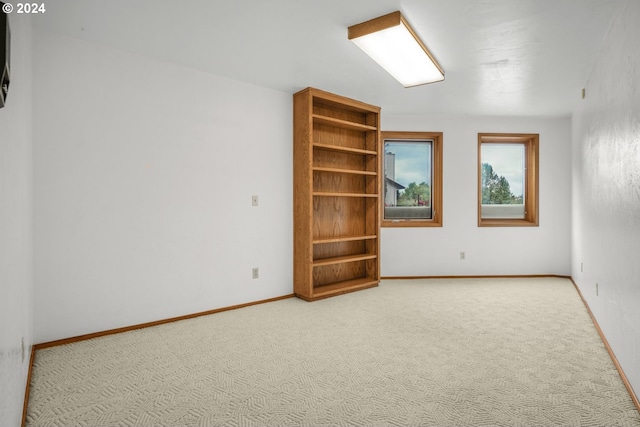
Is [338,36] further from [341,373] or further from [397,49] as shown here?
[341,373]

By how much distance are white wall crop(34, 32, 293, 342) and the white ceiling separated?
29 cm

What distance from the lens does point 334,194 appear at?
4.20 meters

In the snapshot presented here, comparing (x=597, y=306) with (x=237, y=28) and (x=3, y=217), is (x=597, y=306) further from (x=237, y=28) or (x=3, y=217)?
(x=3, y=217)

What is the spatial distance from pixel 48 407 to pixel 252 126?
114 inches

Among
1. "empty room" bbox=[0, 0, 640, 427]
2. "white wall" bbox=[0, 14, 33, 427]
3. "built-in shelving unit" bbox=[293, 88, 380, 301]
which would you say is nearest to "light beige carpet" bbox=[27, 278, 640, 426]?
"empty room" bbox=[0, 0, 640, 427]

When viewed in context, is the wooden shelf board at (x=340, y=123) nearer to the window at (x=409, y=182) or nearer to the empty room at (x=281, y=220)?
the empty room at (x=281, y=220)

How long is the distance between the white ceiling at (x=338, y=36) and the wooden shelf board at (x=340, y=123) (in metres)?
0.36

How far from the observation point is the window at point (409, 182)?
17.9ft

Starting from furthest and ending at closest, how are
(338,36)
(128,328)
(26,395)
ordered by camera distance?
(128,328) → (338,36) → (26,395)

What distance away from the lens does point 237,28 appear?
2680 millimetres

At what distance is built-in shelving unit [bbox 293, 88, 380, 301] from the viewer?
409cm

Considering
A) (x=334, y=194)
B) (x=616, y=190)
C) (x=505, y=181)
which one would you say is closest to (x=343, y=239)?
(x=334, y=194)

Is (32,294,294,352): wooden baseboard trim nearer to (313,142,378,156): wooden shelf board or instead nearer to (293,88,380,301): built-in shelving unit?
(293,88,380,301): built-in shelving unit

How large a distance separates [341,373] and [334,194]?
2261mm
